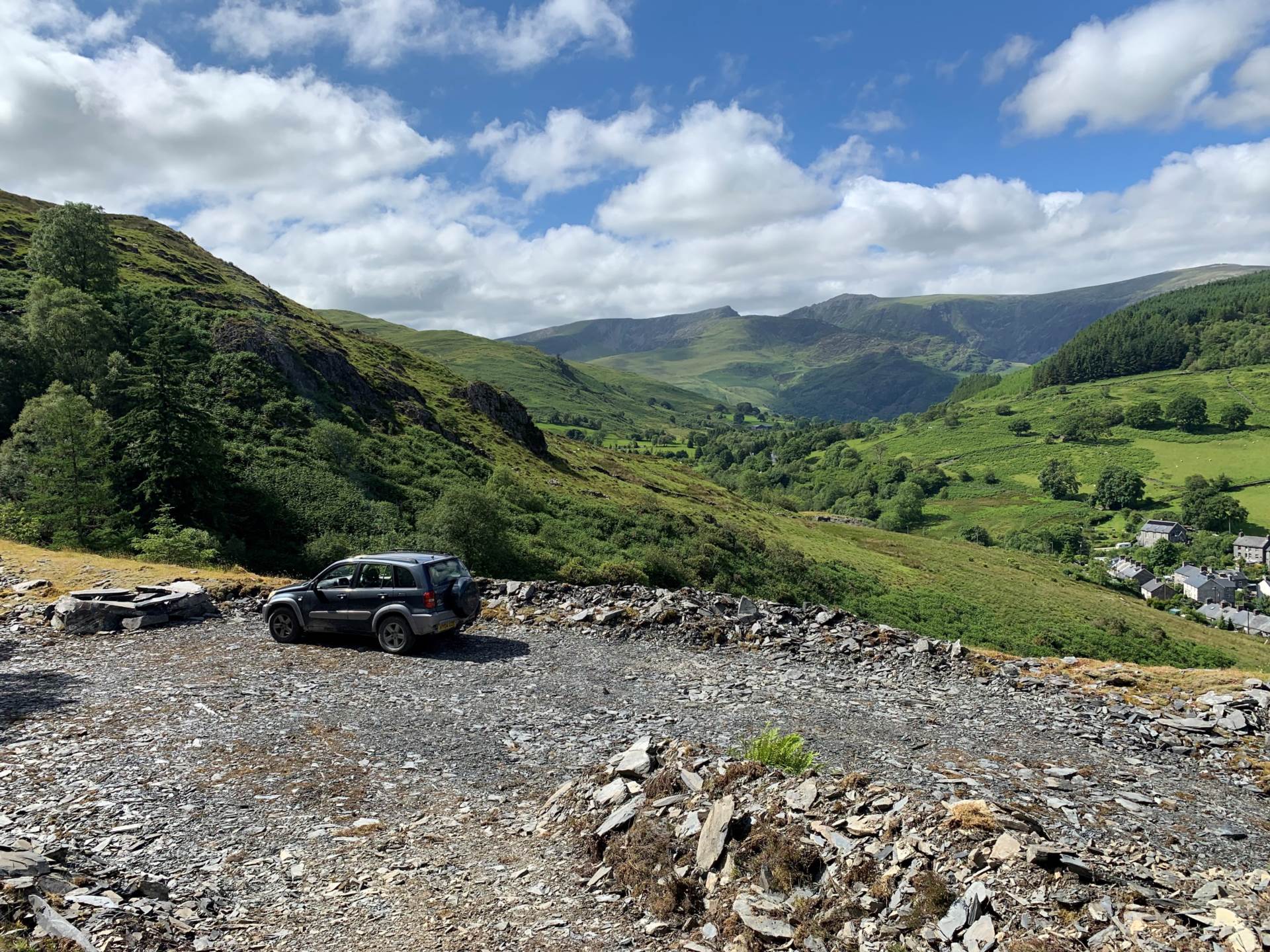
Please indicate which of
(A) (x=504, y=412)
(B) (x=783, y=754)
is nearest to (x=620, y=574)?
(B) (x=783, y=754)

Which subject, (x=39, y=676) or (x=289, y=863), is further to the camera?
(x=39, y=676)

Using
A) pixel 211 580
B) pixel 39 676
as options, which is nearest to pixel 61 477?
pixel 211 580

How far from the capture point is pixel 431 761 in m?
11.4

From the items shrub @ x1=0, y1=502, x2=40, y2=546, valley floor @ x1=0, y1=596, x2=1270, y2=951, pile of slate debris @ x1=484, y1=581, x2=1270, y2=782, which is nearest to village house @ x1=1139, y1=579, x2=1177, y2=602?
pile of slate debris @ x1=484, y1=581, x2=1270, y2=782

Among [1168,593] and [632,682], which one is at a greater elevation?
[632,682]

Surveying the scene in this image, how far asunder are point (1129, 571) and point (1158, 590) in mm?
7205

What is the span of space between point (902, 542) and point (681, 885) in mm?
97416

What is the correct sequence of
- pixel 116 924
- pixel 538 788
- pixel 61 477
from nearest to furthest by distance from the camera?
pixel 116 924, pixel 538 788, pixel 61 477

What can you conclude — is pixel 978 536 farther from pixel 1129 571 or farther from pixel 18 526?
pixel 18 526

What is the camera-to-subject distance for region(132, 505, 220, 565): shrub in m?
28.8

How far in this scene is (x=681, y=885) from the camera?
25.6ft

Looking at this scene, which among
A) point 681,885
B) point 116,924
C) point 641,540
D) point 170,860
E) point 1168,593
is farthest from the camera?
point 1168,593

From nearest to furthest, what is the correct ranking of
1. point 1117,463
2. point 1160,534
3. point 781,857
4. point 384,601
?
point 781,857
point 384,601
point 1160,534
point 1117,463

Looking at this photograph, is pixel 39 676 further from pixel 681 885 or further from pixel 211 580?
pixel 681 885
